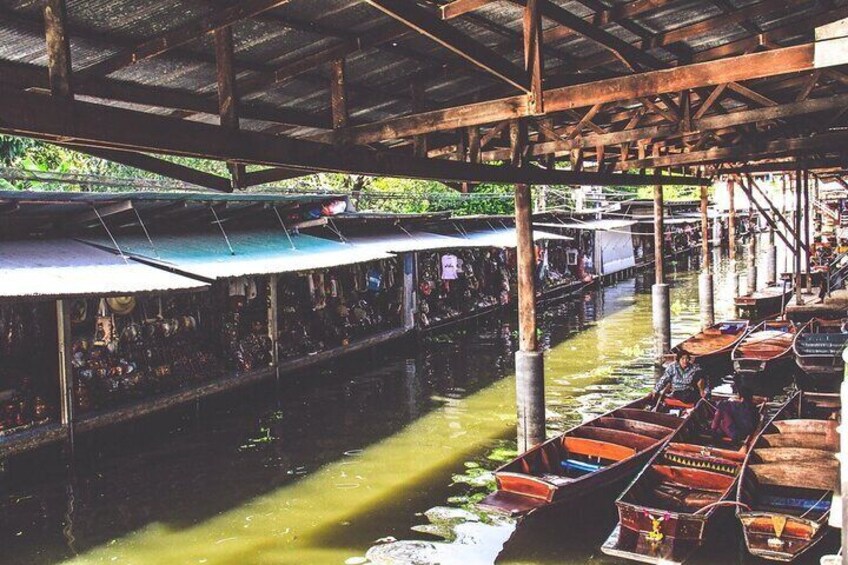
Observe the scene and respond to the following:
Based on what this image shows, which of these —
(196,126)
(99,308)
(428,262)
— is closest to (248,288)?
(99,308)

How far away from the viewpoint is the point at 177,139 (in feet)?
16.7

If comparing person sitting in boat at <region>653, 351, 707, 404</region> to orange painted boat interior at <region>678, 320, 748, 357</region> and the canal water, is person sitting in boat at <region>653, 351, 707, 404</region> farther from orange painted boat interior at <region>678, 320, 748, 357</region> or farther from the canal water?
orange painted boat interior at <region>678, 320, 748, 357</region>

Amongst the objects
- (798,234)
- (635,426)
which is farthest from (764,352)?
(635,426)

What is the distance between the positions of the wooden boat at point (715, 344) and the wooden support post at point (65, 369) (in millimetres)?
12407

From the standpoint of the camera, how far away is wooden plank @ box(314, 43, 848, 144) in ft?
17.2

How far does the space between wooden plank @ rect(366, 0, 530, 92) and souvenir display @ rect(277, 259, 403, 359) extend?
37.2ft

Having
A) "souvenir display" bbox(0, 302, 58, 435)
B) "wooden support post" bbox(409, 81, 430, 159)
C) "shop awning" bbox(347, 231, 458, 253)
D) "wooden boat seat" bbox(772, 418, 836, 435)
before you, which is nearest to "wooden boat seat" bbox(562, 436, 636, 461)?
"wooden boat seat" bbox(772, 418, 836, 435)

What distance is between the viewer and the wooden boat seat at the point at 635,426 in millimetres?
10539

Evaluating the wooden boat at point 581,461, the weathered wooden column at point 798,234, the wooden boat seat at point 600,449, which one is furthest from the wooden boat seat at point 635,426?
the weathered wooden column at point 798,234

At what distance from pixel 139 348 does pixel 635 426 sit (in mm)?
8802

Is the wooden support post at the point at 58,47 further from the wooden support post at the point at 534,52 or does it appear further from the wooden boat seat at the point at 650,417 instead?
the wooden boat seat at the point at 650,417

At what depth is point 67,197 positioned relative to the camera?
11484 mm

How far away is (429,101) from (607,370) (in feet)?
33.4

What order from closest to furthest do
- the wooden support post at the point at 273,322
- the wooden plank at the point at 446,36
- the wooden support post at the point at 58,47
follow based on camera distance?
the wooden support post at the point at 58,47, the wooden plank at the point at 446,36, the wooden support post at the point at 273,322
